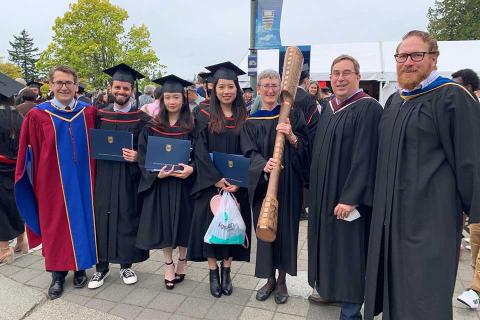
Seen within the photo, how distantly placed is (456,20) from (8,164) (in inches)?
1415

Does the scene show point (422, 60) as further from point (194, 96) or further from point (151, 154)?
point (194, 96)

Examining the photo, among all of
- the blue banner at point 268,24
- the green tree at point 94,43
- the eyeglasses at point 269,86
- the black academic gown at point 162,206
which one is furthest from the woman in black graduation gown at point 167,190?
the green tree at point 94,43

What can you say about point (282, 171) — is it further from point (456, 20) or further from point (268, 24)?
point (456, 20)

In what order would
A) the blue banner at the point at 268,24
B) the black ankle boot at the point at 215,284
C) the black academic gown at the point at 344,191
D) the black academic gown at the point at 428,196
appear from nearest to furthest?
the black academic gown at the point at 428,196, the black academic gown at the point at 344,191, the black ankle boot at the point at 215,284, the blue banner at the point at 268,24

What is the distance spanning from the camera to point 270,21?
8141 mm

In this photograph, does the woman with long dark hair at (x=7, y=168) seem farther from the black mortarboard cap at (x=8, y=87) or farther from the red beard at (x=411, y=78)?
the red beard at (x=411, y=78)

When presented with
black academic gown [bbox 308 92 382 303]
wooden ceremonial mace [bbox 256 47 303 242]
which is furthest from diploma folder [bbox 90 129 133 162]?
black academic gown [bbox 308 92 382 303]

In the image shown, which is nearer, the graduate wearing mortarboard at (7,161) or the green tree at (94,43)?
the graduate wearing mortarboard at (7,161)

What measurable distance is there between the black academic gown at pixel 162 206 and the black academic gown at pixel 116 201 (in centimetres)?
16

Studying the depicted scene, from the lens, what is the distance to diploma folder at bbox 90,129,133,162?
3674mm

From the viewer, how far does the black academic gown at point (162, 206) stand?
3.78 metres

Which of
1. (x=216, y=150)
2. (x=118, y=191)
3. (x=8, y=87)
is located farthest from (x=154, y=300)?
(x=8, y=87)

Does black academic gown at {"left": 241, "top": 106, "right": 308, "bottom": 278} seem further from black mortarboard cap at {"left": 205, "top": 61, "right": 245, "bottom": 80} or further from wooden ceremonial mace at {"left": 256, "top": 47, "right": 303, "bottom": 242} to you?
black mortarboard cap at {"left": 205, "top": 61, "right": 245, "bottom": 80}

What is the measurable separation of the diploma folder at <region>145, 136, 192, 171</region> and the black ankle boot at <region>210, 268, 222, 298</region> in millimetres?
1218
